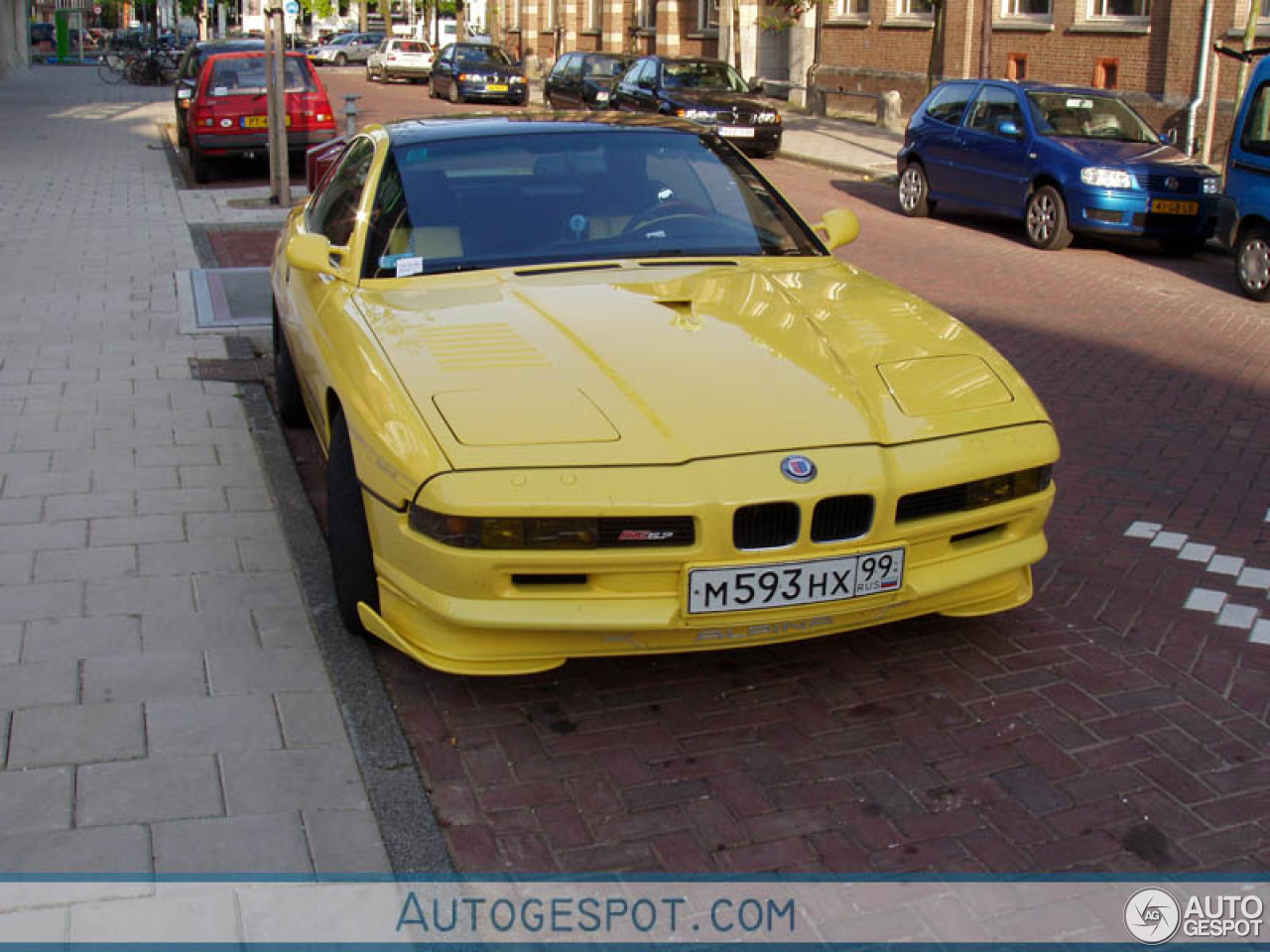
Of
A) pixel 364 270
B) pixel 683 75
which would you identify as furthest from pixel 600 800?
pixel 683 75

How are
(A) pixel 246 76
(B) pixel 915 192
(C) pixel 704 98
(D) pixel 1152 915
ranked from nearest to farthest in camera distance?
(D) pixel 1152 915 < (B) pixel 915 192 < (A) pixel 246 76 < (C) pixel 704 98

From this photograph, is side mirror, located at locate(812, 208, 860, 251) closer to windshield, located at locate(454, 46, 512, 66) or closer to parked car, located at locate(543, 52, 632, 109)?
parked car, located at locate(543, 52, 632, 109)

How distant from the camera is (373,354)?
4305mm

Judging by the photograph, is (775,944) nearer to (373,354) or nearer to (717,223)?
(373,354)

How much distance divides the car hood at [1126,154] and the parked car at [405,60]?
3364 cm

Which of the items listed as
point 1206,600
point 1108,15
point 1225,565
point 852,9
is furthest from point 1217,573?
point 852,9

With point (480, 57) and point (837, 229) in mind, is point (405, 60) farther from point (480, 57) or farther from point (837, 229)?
point (837, 229)

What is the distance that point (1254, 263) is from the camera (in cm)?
1141

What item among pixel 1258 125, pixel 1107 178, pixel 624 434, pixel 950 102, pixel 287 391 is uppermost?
pixel 950 102

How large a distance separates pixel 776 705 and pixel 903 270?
8900 mm

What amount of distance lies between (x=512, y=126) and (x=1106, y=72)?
20516 millimetres

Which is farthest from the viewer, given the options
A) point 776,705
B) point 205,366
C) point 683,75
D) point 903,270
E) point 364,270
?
point 683,75

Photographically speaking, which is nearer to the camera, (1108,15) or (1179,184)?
(1179,184)

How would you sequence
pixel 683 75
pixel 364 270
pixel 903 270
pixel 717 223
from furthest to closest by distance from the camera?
pixel 683 75, pixel 903 270, pixel 717 223, pixel 364 270
